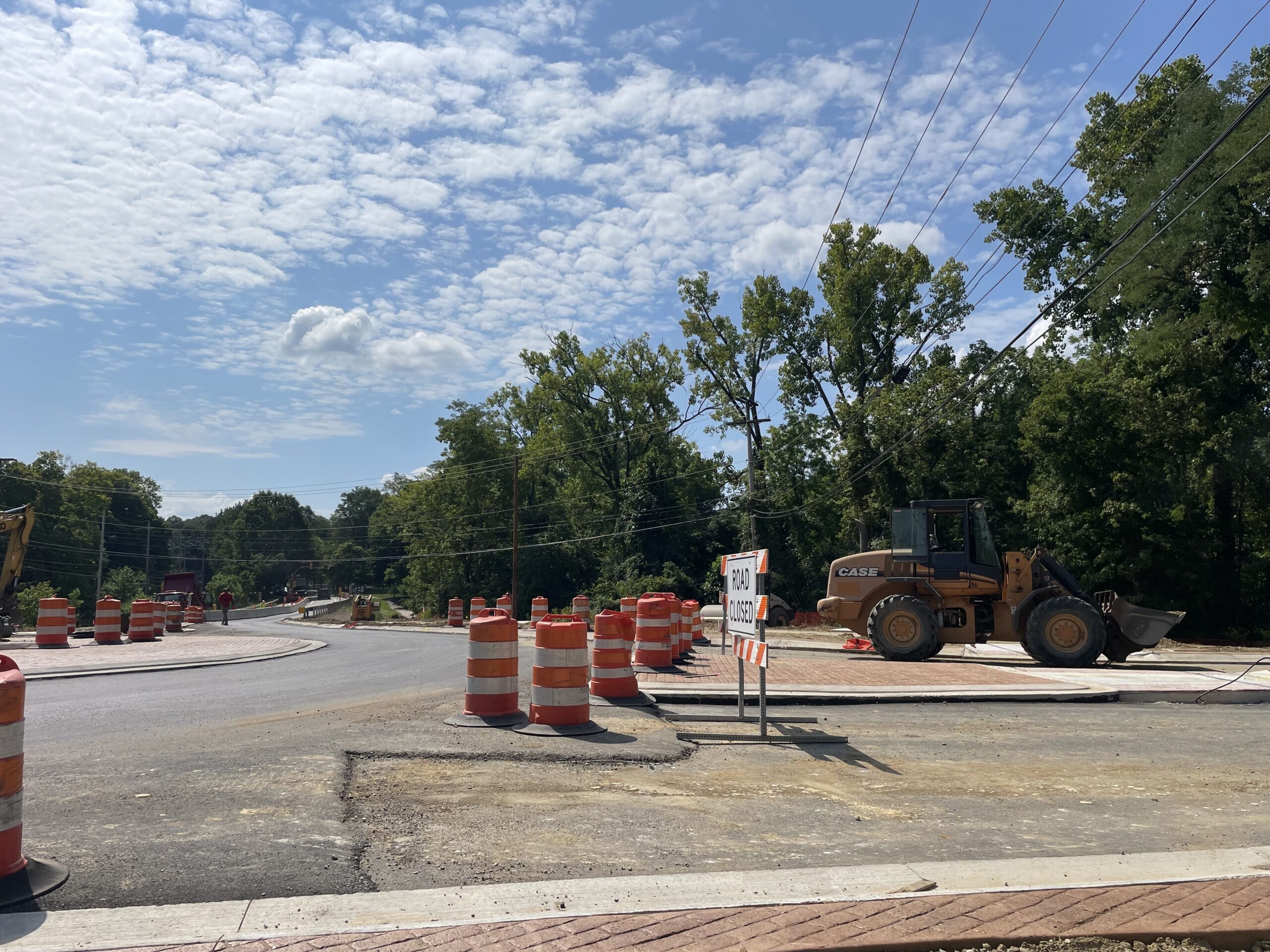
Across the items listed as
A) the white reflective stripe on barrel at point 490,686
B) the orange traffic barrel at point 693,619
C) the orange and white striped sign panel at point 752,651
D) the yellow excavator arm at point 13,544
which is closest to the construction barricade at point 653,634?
the orange traffic barrel at point 693,619

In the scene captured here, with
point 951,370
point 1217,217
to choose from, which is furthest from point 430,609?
point 1217,217

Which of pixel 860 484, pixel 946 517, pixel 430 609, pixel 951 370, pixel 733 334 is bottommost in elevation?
pixel 430 609

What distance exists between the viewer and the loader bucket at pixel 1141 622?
16891 mm

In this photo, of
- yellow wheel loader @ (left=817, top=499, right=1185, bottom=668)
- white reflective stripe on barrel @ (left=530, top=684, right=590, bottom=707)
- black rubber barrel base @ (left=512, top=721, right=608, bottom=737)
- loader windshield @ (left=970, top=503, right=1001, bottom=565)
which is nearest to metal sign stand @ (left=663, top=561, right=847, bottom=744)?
black rubber barrel base @ (left=512, top=721, right=608, bottom=737)

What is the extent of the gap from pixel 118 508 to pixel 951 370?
10243 cm

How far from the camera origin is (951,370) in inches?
1750

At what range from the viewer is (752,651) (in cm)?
938

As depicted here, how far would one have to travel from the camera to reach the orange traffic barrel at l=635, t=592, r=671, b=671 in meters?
14.5

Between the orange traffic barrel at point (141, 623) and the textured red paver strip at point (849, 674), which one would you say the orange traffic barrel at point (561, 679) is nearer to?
the textured red paver strip at point (849, 674)

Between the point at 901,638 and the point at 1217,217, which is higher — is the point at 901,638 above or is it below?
below

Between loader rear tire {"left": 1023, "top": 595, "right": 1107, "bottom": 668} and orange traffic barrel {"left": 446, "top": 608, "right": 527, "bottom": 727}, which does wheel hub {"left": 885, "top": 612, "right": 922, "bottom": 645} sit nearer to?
loader rear tire {"left": 1023, "top": 595, "right": 1107, "bottom": 668}

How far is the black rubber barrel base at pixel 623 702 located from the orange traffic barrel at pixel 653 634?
297cm

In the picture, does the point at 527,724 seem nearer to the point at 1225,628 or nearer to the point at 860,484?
the point at 1225,628

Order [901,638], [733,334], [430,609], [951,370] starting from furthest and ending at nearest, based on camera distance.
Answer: [430,609] < [733,334] < [951,370] < [901,638]
